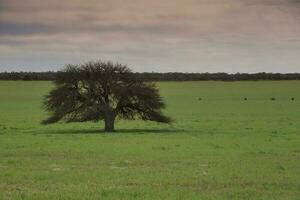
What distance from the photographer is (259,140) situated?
37.8m

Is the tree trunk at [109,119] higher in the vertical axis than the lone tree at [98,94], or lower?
lower

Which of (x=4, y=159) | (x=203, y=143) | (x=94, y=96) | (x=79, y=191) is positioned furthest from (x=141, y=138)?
(x=79, y=191)

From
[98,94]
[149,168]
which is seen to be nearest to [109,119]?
[98,94]

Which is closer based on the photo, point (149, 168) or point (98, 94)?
point (149, 168)

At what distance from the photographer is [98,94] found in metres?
46.2

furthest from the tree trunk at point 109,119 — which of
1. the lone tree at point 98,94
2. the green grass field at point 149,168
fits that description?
the green grass field at point 149,168

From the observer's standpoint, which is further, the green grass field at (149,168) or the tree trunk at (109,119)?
the tree trunk at (109,119)

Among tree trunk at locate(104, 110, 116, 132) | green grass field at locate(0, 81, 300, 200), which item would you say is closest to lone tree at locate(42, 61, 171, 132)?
tree trunk at locate(104, 110, 116, 132)

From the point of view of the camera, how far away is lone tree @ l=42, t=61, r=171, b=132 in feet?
149

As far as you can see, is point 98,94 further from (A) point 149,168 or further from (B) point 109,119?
(A) point 149,168

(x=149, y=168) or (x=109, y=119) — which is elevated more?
Result: (x=149, y=168)

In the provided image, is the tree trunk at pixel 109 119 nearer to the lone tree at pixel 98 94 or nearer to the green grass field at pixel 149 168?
the lone tree at pixel 98 94

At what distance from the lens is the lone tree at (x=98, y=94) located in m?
45.4

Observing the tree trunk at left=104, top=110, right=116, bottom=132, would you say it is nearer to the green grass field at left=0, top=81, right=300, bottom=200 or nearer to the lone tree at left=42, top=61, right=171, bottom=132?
the lone tree at left=42, top=61, right=171, bottom=132
